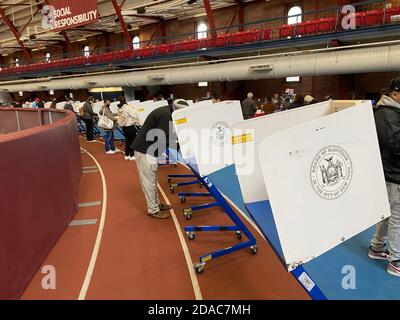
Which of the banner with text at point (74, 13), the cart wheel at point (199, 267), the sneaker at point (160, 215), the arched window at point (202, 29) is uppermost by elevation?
the banner with text at point (74, 13)

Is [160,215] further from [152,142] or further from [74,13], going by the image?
[74,13]

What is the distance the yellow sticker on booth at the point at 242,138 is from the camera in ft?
8.46

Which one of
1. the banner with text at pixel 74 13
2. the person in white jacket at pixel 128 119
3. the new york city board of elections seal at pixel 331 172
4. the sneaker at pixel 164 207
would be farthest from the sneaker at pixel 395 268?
the banner with text at pixel 74 13

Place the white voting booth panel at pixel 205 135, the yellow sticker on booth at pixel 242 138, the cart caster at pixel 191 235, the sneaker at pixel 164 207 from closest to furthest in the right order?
1. the yellow sticker on booth at pixel 242 138
2. the white voting booth panel at pixel 205 135
3. the cart caster at pixel 191 235
4. the sneaker at pixel 164 207

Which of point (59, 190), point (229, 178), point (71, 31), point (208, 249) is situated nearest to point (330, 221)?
point (208, 249)

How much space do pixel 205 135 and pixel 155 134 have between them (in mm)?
1027

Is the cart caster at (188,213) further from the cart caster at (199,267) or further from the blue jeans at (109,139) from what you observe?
the blue jeans at (109,139)

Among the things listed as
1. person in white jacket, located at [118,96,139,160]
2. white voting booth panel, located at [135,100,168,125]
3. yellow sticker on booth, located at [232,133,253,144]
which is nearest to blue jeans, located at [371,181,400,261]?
yellow sticker on booth, located at [232,133,253,144]

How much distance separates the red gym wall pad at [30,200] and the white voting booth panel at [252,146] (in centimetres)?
224

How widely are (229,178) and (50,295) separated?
477 centimetres

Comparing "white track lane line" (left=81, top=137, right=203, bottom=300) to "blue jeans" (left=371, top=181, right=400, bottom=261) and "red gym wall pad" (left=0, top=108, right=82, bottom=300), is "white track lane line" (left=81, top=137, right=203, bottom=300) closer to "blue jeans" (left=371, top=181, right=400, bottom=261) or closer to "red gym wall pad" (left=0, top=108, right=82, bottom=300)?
"red gym wall pad" (left=0, top=108, right=82, bottom=300)

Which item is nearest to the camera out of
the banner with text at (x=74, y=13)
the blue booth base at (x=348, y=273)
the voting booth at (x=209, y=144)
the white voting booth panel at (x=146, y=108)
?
the blue booth base at (x=348, y=273)

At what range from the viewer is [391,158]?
3.26m

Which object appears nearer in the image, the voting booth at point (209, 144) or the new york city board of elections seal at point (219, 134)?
the voting booth at point (209, 144)
